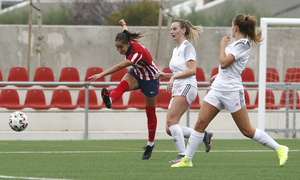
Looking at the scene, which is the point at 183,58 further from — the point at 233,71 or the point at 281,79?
the point at 281,79

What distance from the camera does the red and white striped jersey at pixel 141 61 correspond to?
958cm

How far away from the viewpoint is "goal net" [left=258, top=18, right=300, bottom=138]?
45.7ft

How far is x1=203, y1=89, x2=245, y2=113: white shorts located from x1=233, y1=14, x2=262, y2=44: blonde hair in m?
0.67

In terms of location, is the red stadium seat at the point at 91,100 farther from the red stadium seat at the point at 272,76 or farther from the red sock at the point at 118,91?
the red sock at the point at 118,91

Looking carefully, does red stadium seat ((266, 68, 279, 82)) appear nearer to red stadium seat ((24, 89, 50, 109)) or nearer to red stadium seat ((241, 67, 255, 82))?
red stadium seat ((241, 67, 255, 82))

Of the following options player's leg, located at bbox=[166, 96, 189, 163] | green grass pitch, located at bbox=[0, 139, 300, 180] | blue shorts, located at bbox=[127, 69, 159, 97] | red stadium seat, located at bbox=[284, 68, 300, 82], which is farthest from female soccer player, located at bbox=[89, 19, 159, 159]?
red stadium seat, located at bbox=[284, 68, 300, 82]

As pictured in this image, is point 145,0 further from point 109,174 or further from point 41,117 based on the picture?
point 109,174

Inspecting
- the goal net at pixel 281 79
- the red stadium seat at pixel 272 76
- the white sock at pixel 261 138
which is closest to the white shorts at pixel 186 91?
the white sock at pixel 261 138

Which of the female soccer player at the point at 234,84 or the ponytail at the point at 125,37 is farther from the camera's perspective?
the ponytail at the point at 125,37

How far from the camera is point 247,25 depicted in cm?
806

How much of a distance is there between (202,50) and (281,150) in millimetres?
13475

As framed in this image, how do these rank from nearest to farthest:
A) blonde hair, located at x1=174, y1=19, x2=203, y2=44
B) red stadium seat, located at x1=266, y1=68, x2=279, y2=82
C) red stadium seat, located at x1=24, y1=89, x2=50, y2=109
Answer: blonde hair, located at x1=174, y1=19, x2=203, y2=44
red stadium seat, located at x1=24, y1=89, x2=50, y2=109
red stadium seat, located at x1=266, y1=68, x2=279, y2=82

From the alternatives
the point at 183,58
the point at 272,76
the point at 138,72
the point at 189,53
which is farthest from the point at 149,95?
the point at 272,76

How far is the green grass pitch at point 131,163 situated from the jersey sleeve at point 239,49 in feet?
4.54
